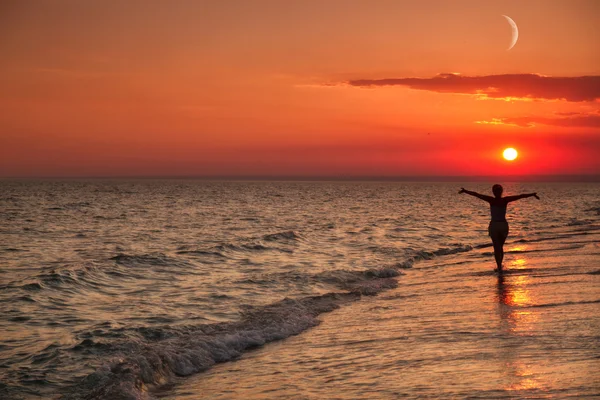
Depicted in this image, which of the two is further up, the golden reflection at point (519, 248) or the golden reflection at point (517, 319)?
the golden reflection at point (517, 319)

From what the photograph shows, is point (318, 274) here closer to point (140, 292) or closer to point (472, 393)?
point (140, 292)

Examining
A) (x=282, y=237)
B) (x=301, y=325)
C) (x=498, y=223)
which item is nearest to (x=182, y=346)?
(x=301, y=325)

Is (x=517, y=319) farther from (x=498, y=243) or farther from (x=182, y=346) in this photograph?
(x=498, y=243)

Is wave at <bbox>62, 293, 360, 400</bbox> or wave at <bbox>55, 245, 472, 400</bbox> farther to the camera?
wave at <bbox>55, 245, 472, 400</bbox>

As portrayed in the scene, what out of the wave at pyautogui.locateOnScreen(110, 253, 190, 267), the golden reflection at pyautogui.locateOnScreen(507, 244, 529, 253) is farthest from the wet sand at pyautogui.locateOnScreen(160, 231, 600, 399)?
the golden reflection at pyautogui.locateOnScreen(507, 244, 529, 253)

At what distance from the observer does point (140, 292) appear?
16.2 m

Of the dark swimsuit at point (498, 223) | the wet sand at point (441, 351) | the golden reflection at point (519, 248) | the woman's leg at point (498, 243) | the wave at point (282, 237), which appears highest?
the dark swimsuit at point (498, 223)

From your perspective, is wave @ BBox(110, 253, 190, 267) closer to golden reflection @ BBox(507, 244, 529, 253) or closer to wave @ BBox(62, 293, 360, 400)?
wave @ BBox(62, 293, 360, 400)

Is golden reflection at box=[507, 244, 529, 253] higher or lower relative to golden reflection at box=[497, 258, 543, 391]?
lower

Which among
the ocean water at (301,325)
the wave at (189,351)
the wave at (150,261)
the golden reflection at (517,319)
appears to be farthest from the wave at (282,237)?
the wave at (189,351)

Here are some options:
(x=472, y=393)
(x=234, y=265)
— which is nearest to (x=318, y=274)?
(x=234, y=265)

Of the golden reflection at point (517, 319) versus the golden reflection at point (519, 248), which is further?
the golden reflection at point (519, 248)

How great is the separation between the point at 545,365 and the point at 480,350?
1.10 m

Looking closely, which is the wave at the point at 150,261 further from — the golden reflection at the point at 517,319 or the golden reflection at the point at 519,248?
the golden reflection at the point at 519,248
